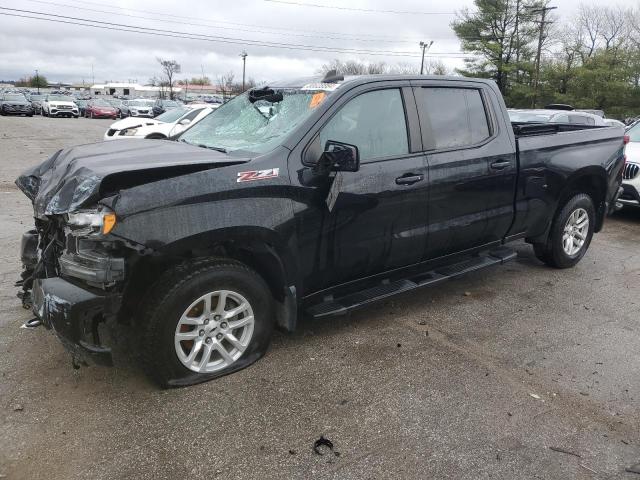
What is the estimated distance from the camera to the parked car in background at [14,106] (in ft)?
111

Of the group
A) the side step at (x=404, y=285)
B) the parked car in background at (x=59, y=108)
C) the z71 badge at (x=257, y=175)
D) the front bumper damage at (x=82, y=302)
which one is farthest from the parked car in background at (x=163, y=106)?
the front bumper damage at (x=82, y=302)

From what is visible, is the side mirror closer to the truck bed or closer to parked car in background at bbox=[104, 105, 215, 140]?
the truck bed

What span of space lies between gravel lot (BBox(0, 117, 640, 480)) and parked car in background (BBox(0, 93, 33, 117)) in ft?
115

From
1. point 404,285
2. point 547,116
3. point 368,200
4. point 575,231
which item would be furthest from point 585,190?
point 547,116

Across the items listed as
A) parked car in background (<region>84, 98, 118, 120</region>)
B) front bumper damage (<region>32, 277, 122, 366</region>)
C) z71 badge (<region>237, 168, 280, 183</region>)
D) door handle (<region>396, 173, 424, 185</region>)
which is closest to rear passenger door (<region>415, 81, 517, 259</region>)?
door handle (<region>396, 173, 424, 185</region>)

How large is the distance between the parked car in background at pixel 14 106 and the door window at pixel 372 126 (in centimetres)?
3670

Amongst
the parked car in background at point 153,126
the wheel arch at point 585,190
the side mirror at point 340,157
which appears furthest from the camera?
the parked car in background at point 153,126

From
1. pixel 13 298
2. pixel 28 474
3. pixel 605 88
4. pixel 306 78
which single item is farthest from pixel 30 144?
pixel 605 88

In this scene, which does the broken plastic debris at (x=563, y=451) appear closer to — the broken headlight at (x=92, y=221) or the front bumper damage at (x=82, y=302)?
the front bumper damage at (x=82, y=302)

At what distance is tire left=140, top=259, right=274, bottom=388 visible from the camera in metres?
2.96

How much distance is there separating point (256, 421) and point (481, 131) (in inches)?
120

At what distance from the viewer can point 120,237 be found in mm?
2762

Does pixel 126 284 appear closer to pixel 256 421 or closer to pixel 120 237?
pixel 120 237

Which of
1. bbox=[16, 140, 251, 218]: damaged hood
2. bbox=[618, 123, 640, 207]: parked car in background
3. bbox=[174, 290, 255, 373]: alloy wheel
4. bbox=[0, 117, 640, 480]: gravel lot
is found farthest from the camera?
bbox=[618, 123, 640, 207]: parked car in background
